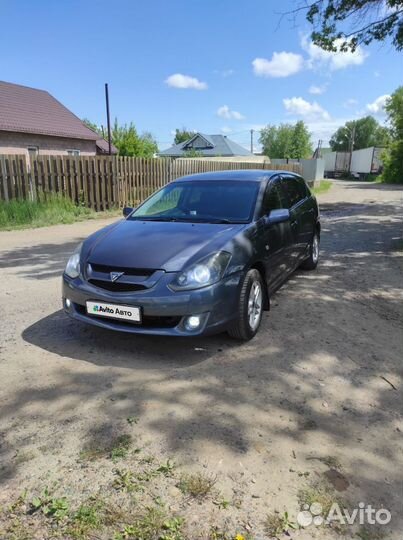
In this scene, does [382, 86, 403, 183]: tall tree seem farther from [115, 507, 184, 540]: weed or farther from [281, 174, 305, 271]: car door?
[115, 507, 184, 540]: weed

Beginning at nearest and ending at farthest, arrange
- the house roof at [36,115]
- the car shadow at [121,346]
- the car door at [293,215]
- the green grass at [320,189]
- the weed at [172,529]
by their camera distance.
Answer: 1. the weed at [172,529]
2. the car shadow at [121,346]
3. the car door at [293,215]
4. the house roof at [36,115]
5. the green grass at [320,189]

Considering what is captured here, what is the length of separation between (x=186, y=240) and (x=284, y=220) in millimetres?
1677

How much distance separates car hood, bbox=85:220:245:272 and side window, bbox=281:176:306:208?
1717mm

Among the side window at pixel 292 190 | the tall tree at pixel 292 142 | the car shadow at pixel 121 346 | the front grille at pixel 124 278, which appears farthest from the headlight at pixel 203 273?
the tall tree at pixel 292 142

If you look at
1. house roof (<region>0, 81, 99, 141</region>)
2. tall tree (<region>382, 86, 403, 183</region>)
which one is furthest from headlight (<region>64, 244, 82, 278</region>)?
tall tree (<region>382, 86, 403, 183</region>)

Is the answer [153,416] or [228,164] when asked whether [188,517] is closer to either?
[153,416]

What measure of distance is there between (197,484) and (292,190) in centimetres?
464

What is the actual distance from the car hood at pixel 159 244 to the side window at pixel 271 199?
0.63 metres

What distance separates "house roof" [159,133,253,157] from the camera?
49.6m

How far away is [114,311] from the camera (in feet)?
11.8

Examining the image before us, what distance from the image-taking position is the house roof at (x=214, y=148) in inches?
1954

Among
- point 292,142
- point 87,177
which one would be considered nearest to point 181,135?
point 292,142

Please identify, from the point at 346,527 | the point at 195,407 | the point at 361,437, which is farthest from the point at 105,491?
the point at 361,437

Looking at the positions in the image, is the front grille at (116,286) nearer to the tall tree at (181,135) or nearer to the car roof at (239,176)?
the car roof at (239,176)
